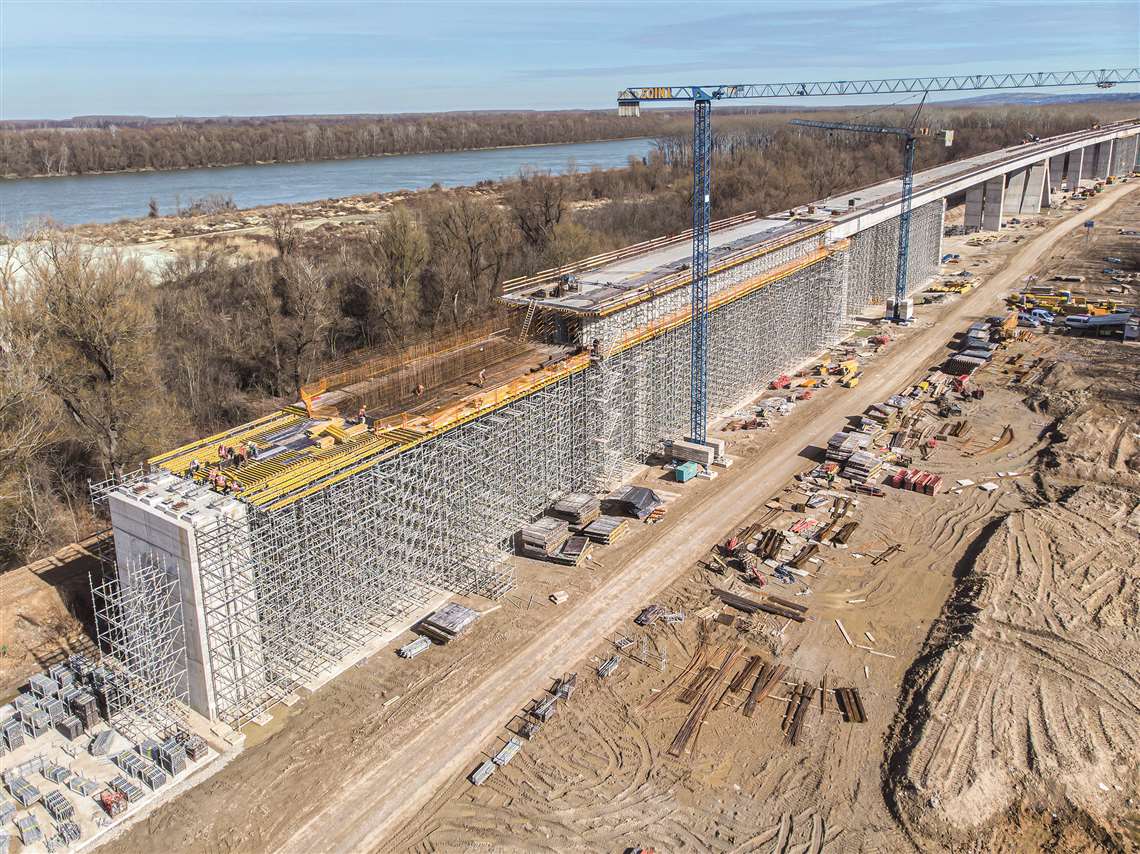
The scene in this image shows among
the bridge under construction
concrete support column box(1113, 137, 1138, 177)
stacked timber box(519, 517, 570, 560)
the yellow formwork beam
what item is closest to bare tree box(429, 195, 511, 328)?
the bridge under construction

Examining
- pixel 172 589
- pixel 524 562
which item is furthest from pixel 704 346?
pixel 172 589

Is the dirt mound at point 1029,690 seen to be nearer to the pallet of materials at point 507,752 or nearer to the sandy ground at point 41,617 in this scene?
the pallet of materials at point 507,752

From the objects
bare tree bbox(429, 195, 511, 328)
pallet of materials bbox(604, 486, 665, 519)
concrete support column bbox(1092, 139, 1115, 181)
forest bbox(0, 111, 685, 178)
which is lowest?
pallet of materials bbox(604, 486, 665, 519)

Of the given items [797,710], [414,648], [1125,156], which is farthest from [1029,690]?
[1125,156]

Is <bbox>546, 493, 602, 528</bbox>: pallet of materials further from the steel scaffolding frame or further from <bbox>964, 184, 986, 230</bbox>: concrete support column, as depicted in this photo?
<bbox>964, 184, 986, 230</bbox>: concrete support column

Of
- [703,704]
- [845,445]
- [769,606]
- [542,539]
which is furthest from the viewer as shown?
[845,445]

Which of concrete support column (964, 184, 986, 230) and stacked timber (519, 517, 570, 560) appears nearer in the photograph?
stacked timber (519, 517, 570, 560)

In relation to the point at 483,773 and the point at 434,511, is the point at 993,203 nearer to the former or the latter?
the point at 434,511
